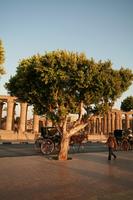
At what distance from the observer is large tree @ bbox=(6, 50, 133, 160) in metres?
18.8

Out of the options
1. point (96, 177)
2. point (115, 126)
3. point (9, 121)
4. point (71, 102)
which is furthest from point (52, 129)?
point (115, 126)

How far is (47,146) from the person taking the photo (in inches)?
938

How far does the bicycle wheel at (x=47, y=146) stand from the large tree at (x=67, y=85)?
3610 millimetres

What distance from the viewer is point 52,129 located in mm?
28203

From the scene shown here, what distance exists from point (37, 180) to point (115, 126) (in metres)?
86.6

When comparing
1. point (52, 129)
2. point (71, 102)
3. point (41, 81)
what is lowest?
point (52, 129)

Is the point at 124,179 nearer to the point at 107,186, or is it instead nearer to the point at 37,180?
the point at 107,186

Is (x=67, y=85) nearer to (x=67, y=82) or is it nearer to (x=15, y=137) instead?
(x=67, y=82)

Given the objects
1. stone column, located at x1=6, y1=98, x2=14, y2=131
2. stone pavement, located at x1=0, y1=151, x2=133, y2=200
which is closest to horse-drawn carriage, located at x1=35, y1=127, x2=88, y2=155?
stone pavement, located at x1=0, y1=151, x2=133, y2=200

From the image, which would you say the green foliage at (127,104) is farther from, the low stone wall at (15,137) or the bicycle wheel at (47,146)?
the bicycle wheel at (47,146)

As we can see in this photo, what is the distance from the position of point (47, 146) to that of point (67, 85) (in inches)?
255

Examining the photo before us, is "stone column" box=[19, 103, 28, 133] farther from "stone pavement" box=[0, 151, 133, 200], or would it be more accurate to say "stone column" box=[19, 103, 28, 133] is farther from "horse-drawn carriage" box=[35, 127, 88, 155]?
"stone pavement" box=[0, 151, 133, 200]

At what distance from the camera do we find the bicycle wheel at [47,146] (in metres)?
23.6

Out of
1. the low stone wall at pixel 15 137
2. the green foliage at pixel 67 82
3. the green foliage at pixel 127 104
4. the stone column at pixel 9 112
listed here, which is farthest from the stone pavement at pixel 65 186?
the green foliage at pixel 127 104
